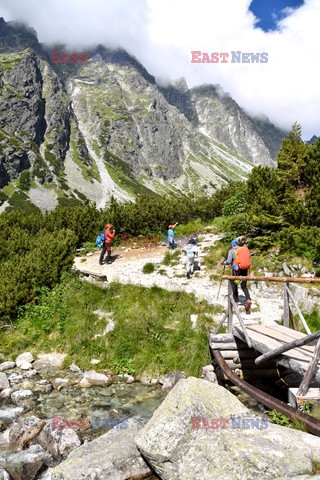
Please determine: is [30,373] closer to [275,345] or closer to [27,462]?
[27,462]

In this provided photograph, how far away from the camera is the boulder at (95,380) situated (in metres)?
10.2

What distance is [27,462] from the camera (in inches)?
264

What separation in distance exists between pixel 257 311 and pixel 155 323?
13.4 ft

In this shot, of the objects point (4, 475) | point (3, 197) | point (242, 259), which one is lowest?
point (4, 475)

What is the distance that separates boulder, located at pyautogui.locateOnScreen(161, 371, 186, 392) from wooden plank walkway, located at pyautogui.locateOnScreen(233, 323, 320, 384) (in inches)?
90.5

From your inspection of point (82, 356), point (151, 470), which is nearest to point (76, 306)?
point (82, 356)

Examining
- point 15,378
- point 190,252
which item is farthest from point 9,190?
point 15,378

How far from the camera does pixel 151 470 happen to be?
572 cm

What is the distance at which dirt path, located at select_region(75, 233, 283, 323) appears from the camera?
13000mm

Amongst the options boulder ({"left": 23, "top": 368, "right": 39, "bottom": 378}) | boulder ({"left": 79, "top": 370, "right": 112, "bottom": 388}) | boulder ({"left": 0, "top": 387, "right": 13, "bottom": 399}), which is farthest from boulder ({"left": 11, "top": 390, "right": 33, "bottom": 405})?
boulder ({"left": 79, "top": 370, "right": 112, "bottom": 388})

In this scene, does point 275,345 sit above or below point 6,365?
above

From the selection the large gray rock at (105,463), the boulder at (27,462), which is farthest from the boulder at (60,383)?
the large gray rock at (105,463)

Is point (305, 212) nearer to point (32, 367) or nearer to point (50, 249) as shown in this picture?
point (50, 249)

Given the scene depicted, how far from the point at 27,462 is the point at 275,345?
6082mm
